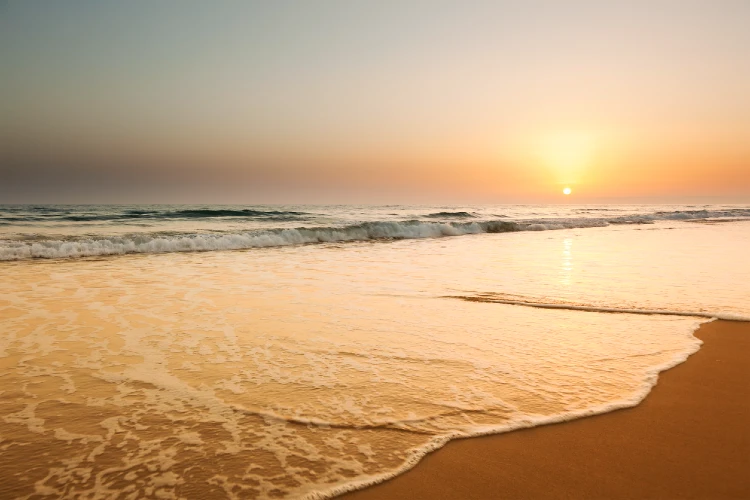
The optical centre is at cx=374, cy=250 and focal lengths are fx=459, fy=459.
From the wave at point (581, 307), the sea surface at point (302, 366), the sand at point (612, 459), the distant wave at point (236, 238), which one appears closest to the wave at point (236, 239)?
the distant wave at point (236, 238)

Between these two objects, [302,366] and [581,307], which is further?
[581,307]

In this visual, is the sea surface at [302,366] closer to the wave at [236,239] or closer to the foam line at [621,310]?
the foam line at [621,310]

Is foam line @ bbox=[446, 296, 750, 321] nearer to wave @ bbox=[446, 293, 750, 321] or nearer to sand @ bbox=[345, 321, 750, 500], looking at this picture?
wave @ bbox=[446, 293, 750, 321]

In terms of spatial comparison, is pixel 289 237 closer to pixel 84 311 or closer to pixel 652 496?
pixel 84 311

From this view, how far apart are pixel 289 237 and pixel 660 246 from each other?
44.0 feet

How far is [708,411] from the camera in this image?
10.6 feet

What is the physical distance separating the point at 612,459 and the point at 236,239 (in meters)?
16.5

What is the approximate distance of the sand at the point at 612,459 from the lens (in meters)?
2.33

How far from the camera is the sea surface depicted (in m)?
2.53

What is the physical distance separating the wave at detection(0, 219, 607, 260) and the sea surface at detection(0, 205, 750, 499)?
5.16 meters

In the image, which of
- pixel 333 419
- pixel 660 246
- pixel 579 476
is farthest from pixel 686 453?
pixel 660 246

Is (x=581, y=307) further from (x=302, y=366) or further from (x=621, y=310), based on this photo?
(x=302, y=366)

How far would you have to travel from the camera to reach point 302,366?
4031 mm

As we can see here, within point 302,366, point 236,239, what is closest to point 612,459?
point 302,366
